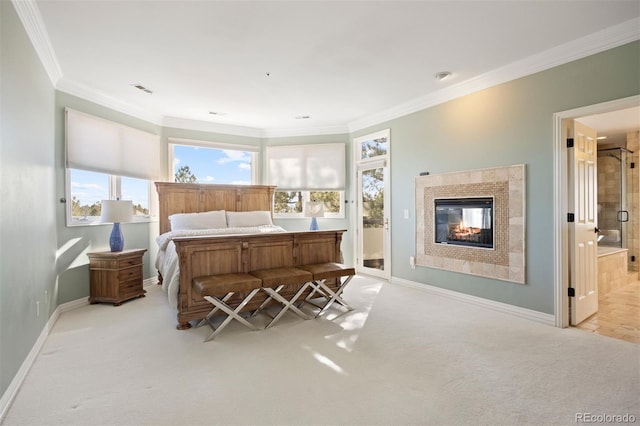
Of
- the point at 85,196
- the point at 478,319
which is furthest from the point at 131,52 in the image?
the point at 478,319

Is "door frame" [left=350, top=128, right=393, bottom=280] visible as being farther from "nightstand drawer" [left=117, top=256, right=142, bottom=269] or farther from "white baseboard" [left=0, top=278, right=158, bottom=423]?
"white baseboard" [left=0, top=278, right=158, bottom=423]

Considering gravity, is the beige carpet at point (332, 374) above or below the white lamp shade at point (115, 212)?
below

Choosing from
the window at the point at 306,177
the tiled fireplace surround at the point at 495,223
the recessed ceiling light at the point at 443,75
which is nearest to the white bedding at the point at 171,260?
the window at the point at 306,177

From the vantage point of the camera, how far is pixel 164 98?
4.68m

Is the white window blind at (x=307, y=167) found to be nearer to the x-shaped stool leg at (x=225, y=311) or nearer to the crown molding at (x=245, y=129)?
the crown molding at (x=245, y=129)

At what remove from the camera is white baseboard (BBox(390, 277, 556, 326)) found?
11.1 feet

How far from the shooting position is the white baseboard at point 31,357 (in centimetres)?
196

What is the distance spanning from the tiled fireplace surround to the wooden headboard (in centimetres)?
303

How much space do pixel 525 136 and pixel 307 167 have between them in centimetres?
380

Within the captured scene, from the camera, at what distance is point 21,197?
94.0 inches

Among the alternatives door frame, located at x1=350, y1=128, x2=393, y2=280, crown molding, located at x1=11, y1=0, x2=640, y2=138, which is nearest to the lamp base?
crown molding, located at x1=11, y1=0, x2=640, y2=138

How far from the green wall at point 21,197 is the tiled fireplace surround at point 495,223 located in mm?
4436

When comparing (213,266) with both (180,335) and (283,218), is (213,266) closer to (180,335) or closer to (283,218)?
(180,335)

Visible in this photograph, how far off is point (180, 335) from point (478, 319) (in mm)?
3128
